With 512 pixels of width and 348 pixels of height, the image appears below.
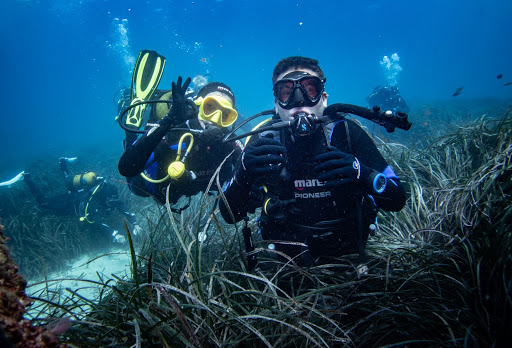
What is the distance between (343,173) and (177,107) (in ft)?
7.14

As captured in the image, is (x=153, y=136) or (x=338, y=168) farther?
(x=153, y=136)

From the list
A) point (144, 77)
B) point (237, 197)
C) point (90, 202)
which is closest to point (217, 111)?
point (237, 197)

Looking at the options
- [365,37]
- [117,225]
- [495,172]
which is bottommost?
[495,172]

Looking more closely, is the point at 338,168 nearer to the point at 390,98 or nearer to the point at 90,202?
the point at 90,202

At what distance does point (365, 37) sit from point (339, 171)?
94.9 metres

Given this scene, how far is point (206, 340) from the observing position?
1335 millimetres

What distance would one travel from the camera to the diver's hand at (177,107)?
108 inches

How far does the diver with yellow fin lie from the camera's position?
4402 mm

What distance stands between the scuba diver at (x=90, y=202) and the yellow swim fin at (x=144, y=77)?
3989 mm

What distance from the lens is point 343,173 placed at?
73.2 inches

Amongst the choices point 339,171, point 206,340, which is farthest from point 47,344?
point 339,171

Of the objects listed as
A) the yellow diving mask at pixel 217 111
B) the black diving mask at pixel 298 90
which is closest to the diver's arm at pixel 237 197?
the black diving mask at pixel 298 90

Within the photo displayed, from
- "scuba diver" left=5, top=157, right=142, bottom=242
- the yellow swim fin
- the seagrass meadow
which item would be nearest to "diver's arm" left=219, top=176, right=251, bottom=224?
the seagrass meadow

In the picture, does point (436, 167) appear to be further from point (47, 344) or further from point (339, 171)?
point (47, 344)
